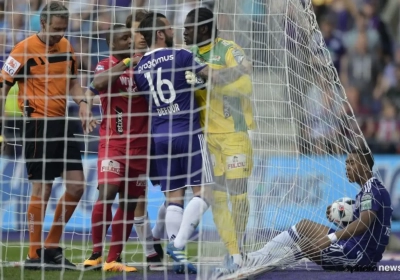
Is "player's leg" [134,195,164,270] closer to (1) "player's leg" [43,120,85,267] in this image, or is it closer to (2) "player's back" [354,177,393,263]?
(1) "player's leg" [43,120,85,267]

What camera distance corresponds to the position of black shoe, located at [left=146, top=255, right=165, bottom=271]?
879 centimetres

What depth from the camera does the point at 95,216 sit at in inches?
345

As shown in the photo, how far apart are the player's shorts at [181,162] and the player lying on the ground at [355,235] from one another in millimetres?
1042

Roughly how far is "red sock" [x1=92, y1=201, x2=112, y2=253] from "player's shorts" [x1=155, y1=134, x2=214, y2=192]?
674 millimetres

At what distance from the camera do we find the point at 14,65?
877cm

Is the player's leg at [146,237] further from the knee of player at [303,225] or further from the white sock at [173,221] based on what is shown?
the knee of player at [303,225]

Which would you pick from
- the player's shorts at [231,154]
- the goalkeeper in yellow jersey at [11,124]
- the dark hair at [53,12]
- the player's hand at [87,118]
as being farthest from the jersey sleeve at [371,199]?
the goalkeeper in yellow jersey at [11,124]

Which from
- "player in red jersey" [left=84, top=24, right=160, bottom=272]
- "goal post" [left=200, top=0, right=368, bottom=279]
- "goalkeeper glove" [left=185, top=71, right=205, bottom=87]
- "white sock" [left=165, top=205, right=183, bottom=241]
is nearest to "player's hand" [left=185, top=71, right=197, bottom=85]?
"goalkeeper glove" [left=185, top=71, right=205, bottom=87]

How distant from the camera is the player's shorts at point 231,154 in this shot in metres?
8.46

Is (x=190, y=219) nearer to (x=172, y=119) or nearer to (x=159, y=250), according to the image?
(x=172, y=119)

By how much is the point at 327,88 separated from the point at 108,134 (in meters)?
2.26

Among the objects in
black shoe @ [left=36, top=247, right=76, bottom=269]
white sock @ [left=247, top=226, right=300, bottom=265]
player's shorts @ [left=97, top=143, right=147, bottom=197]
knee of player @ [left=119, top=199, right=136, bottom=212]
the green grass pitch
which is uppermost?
player's shorts @ [left=97, top=143, right=147, bottom=197]

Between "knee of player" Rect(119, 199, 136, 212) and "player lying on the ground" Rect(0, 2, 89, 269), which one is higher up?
"player lying on the ground" Rect(0, 2, 89, 269)

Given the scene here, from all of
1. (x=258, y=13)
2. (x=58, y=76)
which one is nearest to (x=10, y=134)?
(x=58, y=76)
